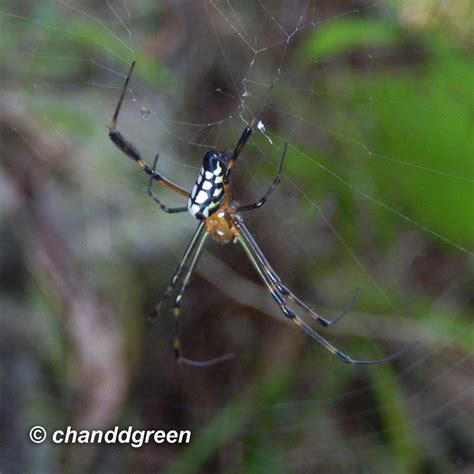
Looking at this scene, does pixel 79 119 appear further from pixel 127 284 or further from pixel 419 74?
pixel 419 74

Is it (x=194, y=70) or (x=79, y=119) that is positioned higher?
(x=194, y=70)

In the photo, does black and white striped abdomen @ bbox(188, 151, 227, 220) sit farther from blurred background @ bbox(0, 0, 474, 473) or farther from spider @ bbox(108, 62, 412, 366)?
blurred background @ bbox(0, 0, 474, 473)

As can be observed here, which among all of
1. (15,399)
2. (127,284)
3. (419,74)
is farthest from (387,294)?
(15,399)

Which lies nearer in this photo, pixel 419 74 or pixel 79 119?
pixel 419 74

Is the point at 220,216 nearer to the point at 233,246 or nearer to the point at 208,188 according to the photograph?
the point at 208,188

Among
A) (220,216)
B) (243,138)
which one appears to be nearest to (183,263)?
(220,216)

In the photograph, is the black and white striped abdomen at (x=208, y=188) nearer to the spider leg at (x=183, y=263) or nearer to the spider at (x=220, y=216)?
the spider at (x=220, y=216)

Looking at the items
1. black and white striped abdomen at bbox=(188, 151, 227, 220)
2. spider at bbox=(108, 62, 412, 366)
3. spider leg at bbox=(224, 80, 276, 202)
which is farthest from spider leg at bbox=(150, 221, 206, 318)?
spider leg at bbox=(224, 80, 276, 202)
